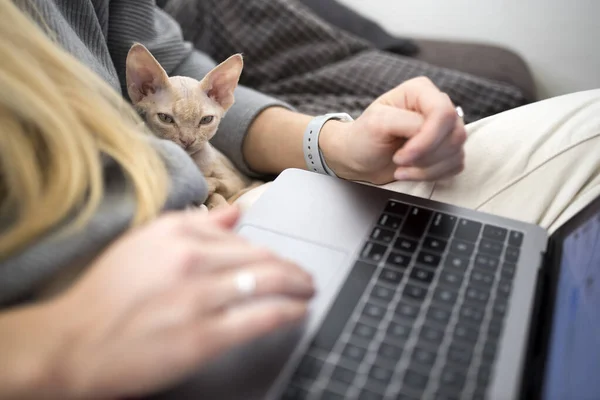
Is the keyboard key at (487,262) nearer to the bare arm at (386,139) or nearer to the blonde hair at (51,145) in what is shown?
the bare arm at (386,139)

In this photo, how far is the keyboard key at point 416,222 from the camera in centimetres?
65

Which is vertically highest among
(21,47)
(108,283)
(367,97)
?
(21,47)

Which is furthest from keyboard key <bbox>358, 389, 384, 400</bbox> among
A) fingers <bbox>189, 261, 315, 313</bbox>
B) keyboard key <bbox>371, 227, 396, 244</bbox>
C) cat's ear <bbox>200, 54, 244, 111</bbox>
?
cat's ear <bbox>200, 54, 244, 111</bbox>

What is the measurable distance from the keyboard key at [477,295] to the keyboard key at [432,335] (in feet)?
0.20

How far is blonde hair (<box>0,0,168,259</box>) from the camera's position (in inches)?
18.4

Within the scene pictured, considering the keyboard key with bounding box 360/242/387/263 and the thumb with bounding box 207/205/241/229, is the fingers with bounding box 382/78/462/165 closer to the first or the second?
the keyboard key with bounding box 360/242/387/263

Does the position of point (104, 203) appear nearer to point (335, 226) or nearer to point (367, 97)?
point (335, 226)

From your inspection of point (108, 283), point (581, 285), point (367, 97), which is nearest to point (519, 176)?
point (581, 285)

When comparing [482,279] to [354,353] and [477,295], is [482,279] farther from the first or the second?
[354,353]

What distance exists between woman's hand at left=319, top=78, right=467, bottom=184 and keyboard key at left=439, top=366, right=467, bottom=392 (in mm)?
282

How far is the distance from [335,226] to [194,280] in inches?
10.4

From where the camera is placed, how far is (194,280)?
42cm

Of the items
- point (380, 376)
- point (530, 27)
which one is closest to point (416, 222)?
point (380, 376)

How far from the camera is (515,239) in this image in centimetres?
64
